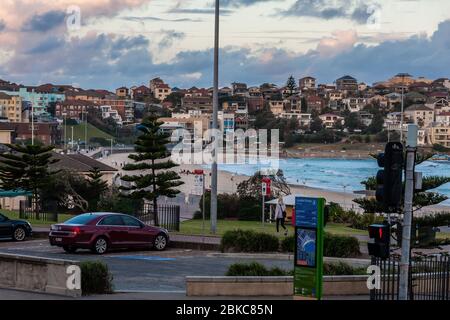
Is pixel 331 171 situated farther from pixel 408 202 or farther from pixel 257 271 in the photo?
pixel 408 202

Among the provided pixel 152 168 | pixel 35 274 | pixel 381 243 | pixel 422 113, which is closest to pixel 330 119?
pixel 422 113

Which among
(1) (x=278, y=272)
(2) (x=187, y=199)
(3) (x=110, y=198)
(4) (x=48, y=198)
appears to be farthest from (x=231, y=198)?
(1) (x=278, y=272)

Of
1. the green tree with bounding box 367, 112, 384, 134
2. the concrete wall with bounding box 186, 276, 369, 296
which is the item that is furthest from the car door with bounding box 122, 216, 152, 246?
the green tree with bounding box 367, 112, 384, 134

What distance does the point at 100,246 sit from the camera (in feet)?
81.3

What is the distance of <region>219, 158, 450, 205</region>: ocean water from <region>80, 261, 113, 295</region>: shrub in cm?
6736

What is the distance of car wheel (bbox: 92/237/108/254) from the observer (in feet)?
80.8

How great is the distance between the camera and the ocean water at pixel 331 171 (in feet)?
323

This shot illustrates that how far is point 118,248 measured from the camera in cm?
2550

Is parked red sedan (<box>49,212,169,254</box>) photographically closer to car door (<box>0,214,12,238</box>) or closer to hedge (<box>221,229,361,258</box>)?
hedge (<box>221,229,361,258</box>)

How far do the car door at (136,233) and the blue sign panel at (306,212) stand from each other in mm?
12579

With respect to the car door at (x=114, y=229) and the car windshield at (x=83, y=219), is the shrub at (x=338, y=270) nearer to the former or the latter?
the car door at (x=114, y=229)

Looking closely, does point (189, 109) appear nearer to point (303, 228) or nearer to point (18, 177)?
point (18, 177)

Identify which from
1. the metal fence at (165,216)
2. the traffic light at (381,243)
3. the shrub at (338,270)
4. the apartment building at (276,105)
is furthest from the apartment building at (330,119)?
the traffic light at (381,243)
